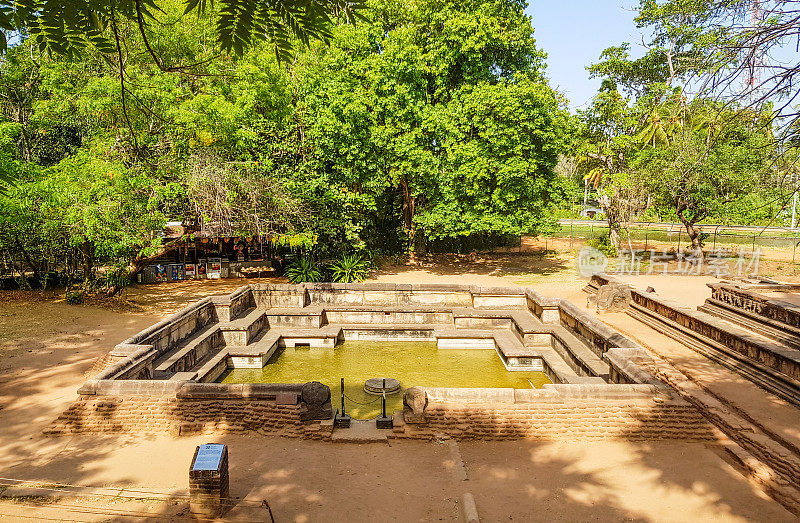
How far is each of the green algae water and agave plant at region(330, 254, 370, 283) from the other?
18.8 feet

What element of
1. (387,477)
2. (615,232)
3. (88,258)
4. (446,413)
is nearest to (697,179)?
(615,232)

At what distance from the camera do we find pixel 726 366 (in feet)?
32.4

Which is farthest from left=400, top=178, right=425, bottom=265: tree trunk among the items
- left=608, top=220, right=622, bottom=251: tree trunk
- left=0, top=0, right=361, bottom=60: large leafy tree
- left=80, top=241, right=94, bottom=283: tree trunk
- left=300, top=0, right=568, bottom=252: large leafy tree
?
left=0, top=0, right=361, bottom=60: large leafy tree

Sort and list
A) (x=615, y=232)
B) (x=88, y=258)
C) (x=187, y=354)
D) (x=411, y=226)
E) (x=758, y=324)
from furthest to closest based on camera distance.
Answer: (x=615, y=232)
(x=411, y=226)
(x=88, y=258)
(x=758, y=324)
(x=187, y=354)

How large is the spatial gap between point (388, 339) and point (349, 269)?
591 cm

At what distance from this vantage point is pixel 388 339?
46.1 feet

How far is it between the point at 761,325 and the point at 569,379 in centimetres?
587

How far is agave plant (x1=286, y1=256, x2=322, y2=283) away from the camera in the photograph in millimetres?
18938

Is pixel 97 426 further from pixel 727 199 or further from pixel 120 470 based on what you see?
pixel 727 199

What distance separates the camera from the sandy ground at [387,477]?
18.8 feet

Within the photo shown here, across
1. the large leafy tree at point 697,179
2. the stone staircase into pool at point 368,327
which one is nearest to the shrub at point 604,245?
the large leafy tree at point 697,179

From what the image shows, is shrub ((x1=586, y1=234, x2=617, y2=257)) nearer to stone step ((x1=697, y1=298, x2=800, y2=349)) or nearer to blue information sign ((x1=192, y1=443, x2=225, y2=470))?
stone step ((x1=697, y1=298, x2=800, y2=349))

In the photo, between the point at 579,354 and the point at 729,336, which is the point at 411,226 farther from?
the point at 729,336

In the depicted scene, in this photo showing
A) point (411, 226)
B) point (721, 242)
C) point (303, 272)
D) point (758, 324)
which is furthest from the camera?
point (721, 242)
